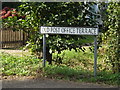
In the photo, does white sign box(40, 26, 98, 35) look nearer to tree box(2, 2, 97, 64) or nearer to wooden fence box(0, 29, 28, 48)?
tree box(2, 2, 97, 64)

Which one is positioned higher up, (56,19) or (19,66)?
(56,19)

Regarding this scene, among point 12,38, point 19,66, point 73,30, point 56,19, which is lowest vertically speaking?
point 19,66

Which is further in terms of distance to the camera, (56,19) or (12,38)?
(12,38)

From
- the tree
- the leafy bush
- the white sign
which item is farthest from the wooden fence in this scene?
the white sign

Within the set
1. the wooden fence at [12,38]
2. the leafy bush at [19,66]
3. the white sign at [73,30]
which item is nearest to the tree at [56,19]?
the leafy bush at [19,66]

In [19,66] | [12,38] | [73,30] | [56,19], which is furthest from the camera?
[12,38]

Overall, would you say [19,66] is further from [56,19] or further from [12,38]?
[12,38]

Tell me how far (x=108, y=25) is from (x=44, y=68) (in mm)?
2572

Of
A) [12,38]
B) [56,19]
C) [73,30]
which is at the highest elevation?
[56,19]

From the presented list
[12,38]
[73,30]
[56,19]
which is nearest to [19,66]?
[56,19]

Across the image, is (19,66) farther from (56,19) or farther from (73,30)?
(73,30)

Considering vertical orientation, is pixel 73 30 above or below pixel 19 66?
above

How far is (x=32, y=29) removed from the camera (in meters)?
8.23

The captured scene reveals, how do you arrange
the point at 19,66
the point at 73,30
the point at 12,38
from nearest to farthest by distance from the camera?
the point at 73,30
the point at 19,66
the point at 12,38
